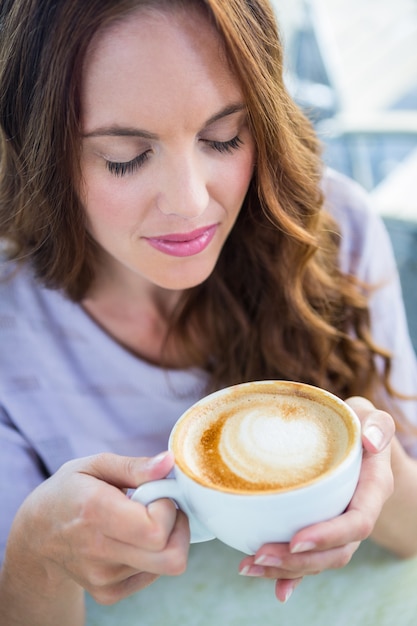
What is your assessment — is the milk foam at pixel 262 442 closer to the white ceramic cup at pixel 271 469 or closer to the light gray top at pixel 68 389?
the white ceramic cup at pixel 271 469

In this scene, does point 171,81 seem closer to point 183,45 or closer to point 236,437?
point 183,45

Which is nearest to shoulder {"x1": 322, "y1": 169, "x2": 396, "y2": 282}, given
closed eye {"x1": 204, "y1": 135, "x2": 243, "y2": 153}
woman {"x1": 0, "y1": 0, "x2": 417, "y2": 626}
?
woman {"x1": 0, "y1": 0, "x2": 417, "y2": 626}

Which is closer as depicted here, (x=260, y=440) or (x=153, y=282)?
(x=260, y=440)

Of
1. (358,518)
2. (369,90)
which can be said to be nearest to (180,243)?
(358,518)

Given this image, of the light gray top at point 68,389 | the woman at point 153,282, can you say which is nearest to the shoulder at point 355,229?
the woman at point 153,282

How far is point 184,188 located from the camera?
77 cm

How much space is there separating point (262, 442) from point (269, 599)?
300 millimetres

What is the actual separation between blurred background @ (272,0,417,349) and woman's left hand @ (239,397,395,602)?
0.64 m

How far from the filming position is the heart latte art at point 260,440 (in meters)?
0.60

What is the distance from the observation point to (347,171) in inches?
133

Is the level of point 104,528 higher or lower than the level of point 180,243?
lower

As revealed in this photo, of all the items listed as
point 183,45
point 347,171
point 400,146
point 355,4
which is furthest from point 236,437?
point 355,4

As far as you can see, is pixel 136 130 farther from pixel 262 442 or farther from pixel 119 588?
pixel 119 588

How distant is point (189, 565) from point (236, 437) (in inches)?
12.6
